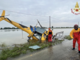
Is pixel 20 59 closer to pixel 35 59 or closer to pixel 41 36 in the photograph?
pixel 35 59

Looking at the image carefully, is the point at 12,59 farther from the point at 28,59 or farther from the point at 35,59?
the point at 35,59

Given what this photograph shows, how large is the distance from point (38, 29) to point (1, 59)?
6.56 metres

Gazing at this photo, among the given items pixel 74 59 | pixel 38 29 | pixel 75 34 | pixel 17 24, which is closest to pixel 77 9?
pixel 75 34

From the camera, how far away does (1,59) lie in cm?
364

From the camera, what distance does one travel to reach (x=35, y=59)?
362cm

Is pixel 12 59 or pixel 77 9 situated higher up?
pixel 77 9

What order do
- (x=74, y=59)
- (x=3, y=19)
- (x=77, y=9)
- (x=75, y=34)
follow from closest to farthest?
(x=74, y=59) < (x=75, y=34) < (x=77, y=9) < (x=3, y=19)

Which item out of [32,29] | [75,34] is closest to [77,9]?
[75,34]

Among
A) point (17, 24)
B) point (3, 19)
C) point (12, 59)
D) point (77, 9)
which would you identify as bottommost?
point (12, 59)

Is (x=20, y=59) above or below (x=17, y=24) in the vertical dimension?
below

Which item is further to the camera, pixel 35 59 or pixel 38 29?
pixel 38 29

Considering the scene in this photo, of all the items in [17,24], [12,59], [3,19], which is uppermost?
[3,19]

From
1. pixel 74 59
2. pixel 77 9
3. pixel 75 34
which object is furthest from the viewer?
pixel 77 9

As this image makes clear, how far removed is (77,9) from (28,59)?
721cm
